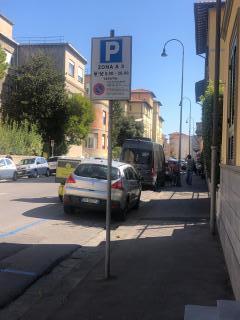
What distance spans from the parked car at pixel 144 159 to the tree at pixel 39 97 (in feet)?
69.2

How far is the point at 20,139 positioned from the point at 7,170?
12945 millimetres

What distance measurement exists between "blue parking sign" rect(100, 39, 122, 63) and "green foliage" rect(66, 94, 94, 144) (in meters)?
42.5

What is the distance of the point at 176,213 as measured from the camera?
15.9 metres

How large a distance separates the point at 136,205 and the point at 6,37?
3514 cm

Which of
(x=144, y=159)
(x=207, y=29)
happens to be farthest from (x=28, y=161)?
(x=207, y=29)

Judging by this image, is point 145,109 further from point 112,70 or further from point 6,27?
point 112,70

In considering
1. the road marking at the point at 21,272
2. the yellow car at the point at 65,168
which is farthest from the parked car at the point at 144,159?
the road marking at the point at 21,272

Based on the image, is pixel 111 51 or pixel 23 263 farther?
pixel 23 263

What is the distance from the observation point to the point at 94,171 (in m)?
14.7

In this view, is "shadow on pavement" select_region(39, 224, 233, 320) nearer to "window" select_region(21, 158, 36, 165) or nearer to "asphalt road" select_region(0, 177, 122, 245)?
"asphalt road" select_region(0, 177, 122, 245)

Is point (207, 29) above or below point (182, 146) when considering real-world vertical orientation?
above

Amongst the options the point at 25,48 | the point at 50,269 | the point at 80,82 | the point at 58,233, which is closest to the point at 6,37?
the point at 25,48

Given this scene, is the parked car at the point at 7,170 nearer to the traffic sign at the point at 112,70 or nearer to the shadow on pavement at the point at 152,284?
the shadow on pavement at the point at 152,284

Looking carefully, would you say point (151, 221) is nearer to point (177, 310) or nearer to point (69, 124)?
point (177, 310)
